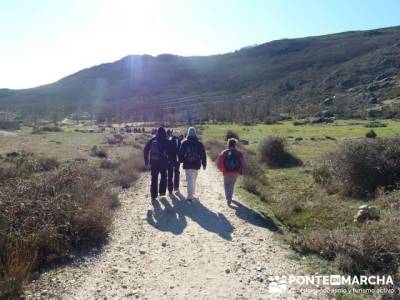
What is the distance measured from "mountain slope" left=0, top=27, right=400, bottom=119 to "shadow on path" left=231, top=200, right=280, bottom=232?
74212mm

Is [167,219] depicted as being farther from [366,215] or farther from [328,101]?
[328,101]

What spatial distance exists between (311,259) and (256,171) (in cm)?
1132

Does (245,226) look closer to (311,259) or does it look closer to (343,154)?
(311,259)

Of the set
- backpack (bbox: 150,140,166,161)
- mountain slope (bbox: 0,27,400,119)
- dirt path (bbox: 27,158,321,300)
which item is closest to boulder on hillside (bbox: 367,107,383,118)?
mountain slope (bbox: 0,27,400,119)

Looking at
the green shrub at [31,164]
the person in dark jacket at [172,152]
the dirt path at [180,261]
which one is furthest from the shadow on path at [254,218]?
the green shrub at [31,164]

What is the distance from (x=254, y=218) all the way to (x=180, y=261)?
3519mm

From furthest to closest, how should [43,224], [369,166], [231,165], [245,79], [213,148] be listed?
[245,79]
[213,148]
[369,166]
[231,165]
[43,224]

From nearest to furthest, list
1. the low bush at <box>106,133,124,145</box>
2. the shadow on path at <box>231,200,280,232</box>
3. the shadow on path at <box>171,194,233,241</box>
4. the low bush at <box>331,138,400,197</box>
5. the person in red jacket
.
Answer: the shadow on path at <box>171,194,233,241</box> → the shadow on path at <box>231,200,280,232</box> → the person in red jacket → the low bush at <box>331,138,400,197</box> → the low bush at <box>106,133,124,145</box>

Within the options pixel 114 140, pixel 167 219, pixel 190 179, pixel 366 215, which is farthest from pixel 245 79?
pixel 167 219

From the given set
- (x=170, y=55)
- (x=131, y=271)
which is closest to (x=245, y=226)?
(x=131, y=271)

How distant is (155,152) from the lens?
12102mm

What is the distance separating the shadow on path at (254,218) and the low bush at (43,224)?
11.4ft

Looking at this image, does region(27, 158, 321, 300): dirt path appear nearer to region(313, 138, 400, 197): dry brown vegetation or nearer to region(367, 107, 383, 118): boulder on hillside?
region(313, 138, 400, 197): dry brown vegetation

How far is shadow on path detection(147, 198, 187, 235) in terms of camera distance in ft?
32.0
